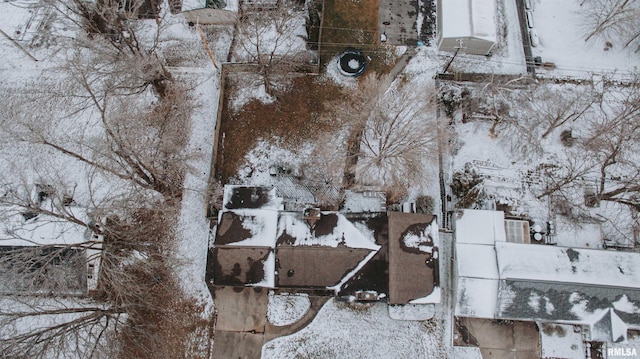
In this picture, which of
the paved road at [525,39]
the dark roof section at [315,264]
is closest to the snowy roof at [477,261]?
the dark roof section at [315,264]

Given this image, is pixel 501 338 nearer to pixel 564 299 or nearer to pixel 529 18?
pixel 564 299

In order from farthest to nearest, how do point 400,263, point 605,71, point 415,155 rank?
1. point 605,71
2. point 415,155
3. point 400,263

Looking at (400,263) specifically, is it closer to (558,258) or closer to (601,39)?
(558,258)

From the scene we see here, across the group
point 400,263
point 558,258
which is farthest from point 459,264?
point 558,258

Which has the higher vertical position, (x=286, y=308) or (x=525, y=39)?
(x=525, y=39)

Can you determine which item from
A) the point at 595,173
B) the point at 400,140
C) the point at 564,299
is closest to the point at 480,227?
the point at 564,299

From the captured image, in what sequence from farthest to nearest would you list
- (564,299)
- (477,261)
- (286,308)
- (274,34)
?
(274,34)
(286,308)
(477,261)
(564,299)
